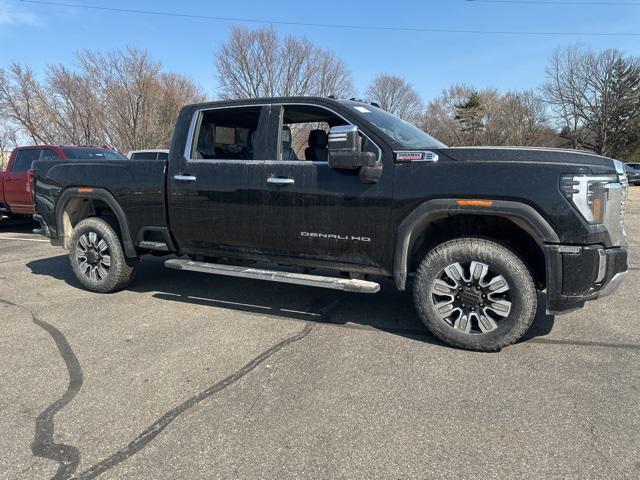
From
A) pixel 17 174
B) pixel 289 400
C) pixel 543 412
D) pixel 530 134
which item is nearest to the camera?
pixel 543 412

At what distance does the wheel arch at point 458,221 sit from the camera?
340cm

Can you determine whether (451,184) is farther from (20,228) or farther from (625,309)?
(20,228)

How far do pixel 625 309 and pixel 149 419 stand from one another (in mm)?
4563

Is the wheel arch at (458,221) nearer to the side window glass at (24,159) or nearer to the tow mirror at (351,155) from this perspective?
the tow mirror at (351,155)

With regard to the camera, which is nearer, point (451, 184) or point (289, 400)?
point (289, 400)

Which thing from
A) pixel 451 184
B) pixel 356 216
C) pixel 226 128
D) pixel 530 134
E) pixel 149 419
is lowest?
pixel 149 419

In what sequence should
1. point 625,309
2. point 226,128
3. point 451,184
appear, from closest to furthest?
1. point 451,184
2. point 625,309
3. point 226,128

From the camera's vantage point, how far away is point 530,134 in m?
45.3

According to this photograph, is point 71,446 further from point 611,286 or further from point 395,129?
point 611,286

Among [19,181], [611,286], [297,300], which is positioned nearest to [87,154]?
[19,181]

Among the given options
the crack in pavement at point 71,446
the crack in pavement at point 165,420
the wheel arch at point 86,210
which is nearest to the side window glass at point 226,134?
the wheel arch at point 86,210

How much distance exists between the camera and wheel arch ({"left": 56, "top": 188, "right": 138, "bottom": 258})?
5.28 meters

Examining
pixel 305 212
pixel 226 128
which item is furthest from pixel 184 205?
pixel 305 212

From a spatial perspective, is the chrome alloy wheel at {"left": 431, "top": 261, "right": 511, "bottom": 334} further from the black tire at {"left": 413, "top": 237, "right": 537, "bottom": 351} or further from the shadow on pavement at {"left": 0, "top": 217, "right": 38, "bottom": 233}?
the shadow on pavement at {"left": 0, "top": 217, "right": 38, "bottom": 233}
